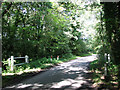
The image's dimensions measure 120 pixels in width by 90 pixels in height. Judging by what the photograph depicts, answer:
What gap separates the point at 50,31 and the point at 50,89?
12.2m

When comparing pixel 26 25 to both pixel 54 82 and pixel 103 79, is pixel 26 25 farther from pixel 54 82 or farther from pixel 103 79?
pixel 103 79

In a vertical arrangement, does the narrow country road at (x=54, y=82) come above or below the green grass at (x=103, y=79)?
below

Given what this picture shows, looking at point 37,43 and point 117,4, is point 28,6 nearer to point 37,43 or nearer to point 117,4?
point 37,43

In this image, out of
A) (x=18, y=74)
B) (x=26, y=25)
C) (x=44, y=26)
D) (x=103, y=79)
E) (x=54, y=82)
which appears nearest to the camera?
(x=103, y=79)

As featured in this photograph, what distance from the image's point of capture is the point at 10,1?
9562 millimetres

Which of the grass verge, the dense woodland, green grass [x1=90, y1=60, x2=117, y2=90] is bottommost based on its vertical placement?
the grass verge

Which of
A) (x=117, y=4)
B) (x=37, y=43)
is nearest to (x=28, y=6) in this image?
(x=37, y=43)

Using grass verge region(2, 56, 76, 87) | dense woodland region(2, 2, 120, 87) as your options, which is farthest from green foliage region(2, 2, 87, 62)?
grass verge region(2, 56, 76, 87)

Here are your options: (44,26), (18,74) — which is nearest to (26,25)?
(44,26)

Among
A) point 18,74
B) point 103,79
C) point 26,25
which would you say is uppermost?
point 26,25

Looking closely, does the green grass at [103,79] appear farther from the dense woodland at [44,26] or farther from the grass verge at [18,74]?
the grass verge at [18,74]

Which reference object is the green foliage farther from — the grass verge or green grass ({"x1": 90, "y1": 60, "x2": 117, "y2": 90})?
green grass ({"x1": 90, "y1": 60, "x2": 117, "y2": 90})

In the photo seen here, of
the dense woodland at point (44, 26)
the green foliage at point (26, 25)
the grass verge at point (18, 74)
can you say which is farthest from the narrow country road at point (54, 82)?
the green foliage at point (26, 25)

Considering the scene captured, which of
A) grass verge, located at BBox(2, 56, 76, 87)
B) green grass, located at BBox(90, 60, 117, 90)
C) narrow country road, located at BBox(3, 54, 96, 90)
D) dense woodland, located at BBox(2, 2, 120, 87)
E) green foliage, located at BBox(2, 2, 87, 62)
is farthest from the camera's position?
green foliage, located at BBox(2, 2, 87, 62)
